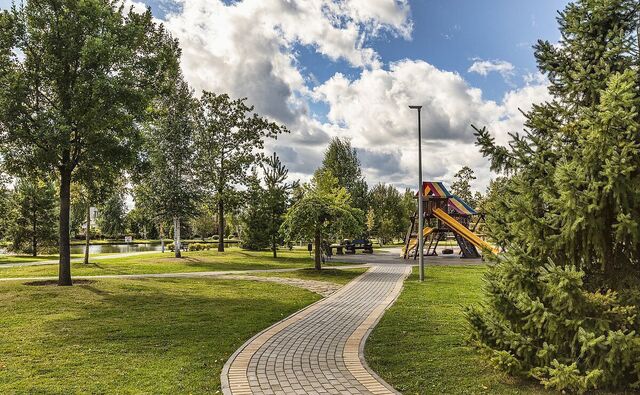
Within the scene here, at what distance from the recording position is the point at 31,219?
34781 mm

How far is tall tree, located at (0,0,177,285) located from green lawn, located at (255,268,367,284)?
8.83 m

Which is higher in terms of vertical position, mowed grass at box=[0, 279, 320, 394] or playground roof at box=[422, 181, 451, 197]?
playground roof at box=[422, 181, 451, 197]

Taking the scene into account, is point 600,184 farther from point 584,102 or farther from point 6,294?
point 6,294

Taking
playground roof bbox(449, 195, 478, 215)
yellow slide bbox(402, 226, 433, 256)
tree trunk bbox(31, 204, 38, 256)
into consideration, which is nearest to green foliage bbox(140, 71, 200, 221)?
tree trunk bbox(31, 204, 38, 256)

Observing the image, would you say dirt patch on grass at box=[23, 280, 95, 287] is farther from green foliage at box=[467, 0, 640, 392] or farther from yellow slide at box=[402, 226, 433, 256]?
yellow slide at box=[402, 226, 433, 256]

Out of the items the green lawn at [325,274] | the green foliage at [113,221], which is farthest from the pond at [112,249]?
the green lawn at [325,274]

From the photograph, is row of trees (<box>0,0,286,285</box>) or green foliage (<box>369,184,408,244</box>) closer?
row of trees (<box>0,0,286,285</box>)

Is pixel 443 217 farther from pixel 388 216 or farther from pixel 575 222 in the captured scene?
pixel 388 216

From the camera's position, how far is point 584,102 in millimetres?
6012

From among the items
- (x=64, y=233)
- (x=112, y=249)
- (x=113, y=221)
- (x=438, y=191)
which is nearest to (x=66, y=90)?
(x=64, y=233)

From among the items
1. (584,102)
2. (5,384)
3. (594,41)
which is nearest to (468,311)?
(584,102)

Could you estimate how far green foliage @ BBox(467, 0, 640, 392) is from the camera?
5012 mm

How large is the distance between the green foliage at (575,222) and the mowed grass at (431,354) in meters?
0.52

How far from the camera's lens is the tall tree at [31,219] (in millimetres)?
34531
